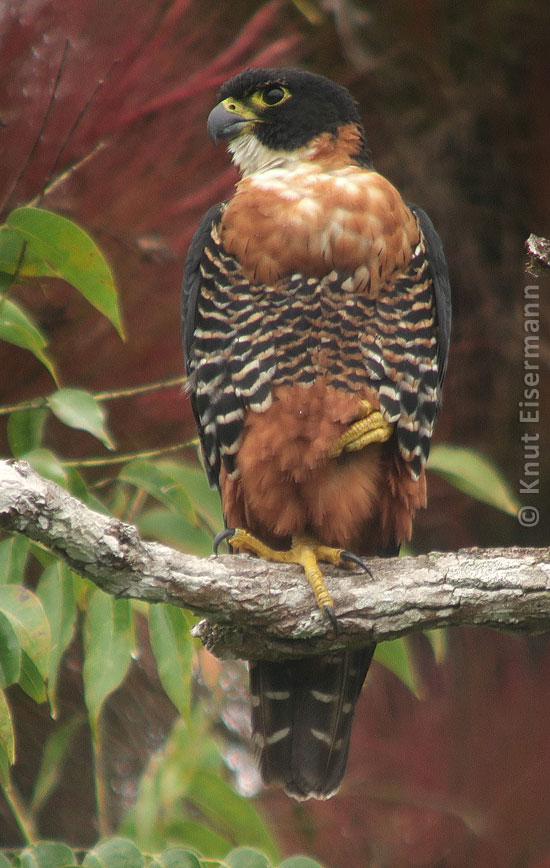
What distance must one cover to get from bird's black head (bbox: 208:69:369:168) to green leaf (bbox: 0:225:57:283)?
0.70 meters

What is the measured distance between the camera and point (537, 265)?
178 cm

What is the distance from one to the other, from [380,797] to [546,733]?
0.62 m

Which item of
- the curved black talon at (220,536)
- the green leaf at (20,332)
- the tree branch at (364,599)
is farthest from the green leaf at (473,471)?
the green leaf at (20,332)

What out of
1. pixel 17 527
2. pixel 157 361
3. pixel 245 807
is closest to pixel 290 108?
pixel 157 361

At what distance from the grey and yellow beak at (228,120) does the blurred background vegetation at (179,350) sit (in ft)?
0.30

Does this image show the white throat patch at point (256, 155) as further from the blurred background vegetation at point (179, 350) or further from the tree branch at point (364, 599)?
the tree branch at point (364, 599)

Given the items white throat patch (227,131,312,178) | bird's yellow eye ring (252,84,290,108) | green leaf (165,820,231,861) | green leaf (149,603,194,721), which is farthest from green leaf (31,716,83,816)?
bird's yellow eye ring (252,84,290,108)

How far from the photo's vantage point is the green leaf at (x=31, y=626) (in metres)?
1.62

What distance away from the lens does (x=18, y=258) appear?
6.35 feet

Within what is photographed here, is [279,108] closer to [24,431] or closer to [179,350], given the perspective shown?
[179,350]

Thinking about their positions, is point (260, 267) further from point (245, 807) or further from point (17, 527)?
point (245, 807)

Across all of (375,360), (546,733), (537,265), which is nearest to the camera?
(537,265)

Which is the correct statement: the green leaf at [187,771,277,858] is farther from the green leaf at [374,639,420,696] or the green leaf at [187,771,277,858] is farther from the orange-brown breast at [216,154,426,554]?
the orange-brown breast at [216,154,426,554]

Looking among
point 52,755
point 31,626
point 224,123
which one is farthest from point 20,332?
point 52,755
